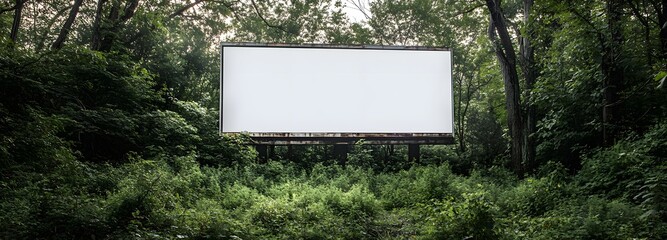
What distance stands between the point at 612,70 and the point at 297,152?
38.4ft

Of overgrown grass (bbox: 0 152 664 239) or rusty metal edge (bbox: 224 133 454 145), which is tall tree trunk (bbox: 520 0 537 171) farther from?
rusty metal edge (bbox: 224 133 454 145)

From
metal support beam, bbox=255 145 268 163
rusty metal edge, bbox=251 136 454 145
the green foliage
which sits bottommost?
the green foliage

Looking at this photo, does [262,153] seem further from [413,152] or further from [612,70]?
[612,70]

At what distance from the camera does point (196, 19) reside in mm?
18172

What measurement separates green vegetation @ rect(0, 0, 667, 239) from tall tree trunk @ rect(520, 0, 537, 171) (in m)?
0.06

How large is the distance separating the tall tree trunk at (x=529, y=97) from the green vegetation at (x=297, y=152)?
63 mm

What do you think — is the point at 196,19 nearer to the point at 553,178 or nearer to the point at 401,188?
the point at 401,188

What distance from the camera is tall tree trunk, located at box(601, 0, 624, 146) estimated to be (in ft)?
31.4

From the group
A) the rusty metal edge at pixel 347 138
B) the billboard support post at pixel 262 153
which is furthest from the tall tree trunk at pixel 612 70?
the billboard support post at pixel 262 153

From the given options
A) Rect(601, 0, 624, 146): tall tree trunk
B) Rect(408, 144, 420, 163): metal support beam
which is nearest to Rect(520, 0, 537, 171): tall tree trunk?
Rect(601, 0, 624, 146): tall tree trunk

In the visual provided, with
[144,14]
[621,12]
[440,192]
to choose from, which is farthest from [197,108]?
[621,12]

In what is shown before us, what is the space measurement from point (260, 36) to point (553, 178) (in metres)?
15.4

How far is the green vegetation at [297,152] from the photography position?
6.04 m

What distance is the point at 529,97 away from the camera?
13258 mm
